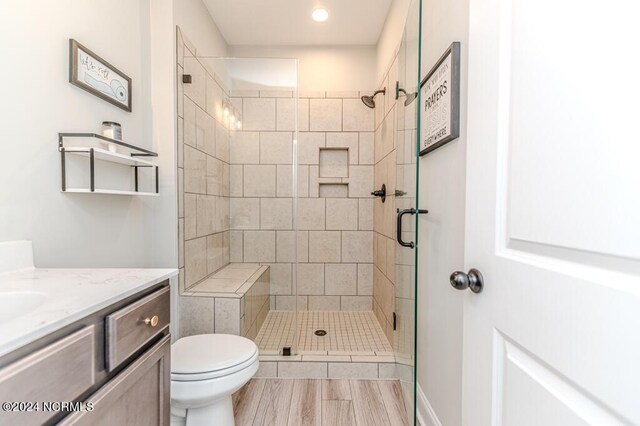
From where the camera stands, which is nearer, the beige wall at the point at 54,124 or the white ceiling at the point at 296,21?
the beige wall at the point at 54,124

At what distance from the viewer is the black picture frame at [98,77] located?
1.22m

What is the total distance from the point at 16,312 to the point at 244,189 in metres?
2.02

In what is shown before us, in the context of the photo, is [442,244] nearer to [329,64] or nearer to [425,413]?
[425,413]

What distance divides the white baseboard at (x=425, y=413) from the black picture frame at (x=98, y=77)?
6.93ft

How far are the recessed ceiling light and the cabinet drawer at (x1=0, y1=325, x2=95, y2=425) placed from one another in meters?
2.60

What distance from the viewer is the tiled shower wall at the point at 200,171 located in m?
1.97

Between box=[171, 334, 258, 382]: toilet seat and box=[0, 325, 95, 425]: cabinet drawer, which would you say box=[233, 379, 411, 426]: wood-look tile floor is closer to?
box=[171, 334, 258, 382]: toilet seat

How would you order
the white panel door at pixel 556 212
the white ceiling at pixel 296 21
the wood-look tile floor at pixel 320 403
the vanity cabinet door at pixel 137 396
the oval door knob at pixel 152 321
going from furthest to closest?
1. the white ceiling at pixel 296 21
2. the wood-look tile floor at pixel 320 403
3. the oval door knob at pixel 152 321
4. the vanity cabinet door at pixel 137 396
5. the white panel door at pixel 556 212

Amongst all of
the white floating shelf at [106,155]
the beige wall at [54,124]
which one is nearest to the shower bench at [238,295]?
the beige wall at [54,124]

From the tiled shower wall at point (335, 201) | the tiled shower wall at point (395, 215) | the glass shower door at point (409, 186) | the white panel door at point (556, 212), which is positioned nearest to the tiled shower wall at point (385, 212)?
the tiled shower wall at point (395, 215)

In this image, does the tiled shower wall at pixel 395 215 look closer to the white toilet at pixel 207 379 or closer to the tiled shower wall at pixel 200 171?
the white toilet at pixel 207 379

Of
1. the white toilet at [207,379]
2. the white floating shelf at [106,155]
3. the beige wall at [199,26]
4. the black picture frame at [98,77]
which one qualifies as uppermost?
the beige wall at [199,26]

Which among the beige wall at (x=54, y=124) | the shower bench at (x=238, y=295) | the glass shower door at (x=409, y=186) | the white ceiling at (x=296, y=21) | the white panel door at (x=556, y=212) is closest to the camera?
the white panel door at (x=556, y=212)

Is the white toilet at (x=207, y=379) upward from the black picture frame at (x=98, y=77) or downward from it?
downward
